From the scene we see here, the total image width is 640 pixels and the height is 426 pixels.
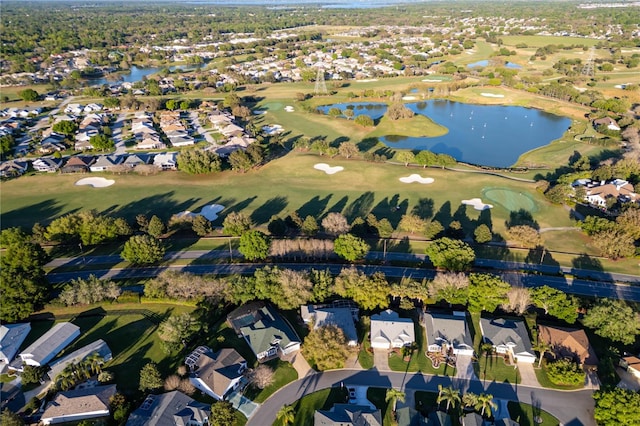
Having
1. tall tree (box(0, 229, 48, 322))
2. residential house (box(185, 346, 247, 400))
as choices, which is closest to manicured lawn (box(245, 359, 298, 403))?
residential house (box(185, 346, 247, 400))

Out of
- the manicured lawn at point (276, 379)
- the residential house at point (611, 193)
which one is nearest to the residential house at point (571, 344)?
the manicured lawn at point (276, 379)

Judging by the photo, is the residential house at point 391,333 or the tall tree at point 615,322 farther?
the residential house at point 391,333

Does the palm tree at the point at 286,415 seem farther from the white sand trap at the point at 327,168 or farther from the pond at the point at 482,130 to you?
the pond at the point at 482,130

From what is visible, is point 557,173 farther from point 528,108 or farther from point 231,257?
point 231,257

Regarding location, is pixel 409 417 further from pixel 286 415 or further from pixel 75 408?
pixel 75 408

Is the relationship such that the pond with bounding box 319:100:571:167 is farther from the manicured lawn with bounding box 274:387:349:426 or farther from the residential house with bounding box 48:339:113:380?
the residential house with bounding box 48:339:113:380

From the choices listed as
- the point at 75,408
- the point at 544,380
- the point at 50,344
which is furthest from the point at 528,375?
the point at 50,344
